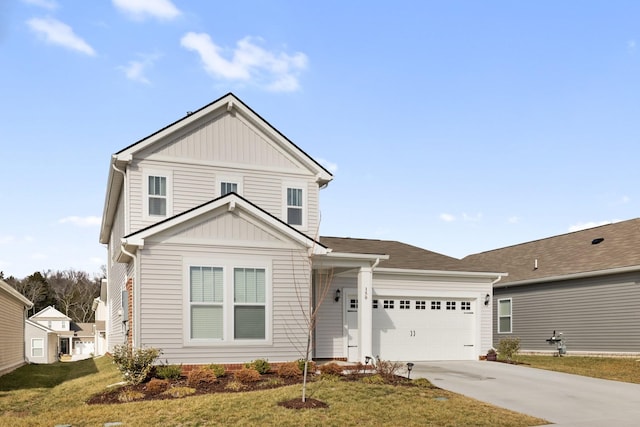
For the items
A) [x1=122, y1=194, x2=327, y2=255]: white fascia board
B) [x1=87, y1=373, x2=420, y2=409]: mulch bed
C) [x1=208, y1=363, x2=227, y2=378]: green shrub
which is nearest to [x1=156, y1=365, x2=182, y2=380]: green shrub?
[x1=87, y1=373, x2=420, y2=409]: mulch bed

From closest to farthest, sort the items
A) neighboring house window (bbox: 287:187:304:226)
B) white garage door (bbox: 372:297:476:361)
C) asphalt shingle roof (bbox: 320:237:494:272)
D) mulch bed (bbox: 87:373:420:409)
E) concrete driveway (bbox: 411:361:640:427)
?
mulch bed (bbox: 87:373:420:409) → concrete driveway (bbox: 411:361:640:427) → neighboring house window (bbox: 287:187:304:226) → white garage door (bbox: 372:297:476:361) → asphalt shingle roof (bbox: 320:237:494:272)

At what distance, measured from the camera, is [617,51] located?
57.9 ft

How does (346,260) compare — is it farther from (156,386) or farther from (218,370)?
(156,386)

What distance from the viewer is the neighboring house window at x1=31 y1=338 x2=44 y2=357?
45.4 metres

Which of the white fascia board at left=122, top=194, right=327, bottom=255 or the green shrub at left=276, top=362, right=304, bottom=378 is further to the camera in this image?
the white fascia board at left=122, top=194, right=327, bottom=255

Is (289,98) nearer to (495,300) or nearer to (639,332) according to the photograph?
(639,332)

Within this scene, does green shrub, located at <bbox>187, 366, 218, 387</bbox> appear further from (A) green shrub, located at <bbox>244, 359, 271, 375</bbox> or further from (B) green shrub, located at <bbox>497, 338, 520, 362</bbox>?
(B) green shrub, located at <bbox>497, 338, 520, 362</bbox>

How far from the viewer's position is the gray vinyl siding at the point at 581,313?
74.3ft

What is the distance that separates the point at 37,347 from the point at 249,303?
35921 mm

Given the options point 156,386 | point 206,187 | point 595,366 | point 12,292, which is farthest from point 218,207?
point 595,366

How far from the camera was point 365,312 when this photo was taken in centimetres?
1856

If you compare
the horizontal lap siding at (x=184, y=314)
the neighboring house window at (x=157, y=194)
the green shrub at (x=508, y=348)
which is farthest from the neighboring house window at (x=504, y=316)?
the neighboring house window at (x=157, y=194)

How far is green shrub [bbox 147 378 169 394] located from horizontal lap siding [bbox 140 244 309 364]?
165cm

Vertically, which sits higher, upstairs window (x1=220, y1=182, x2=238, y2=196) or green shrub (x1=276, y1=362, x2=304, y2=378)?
upstairs window (x1=220, y1=182, x2=238, y2=196)
